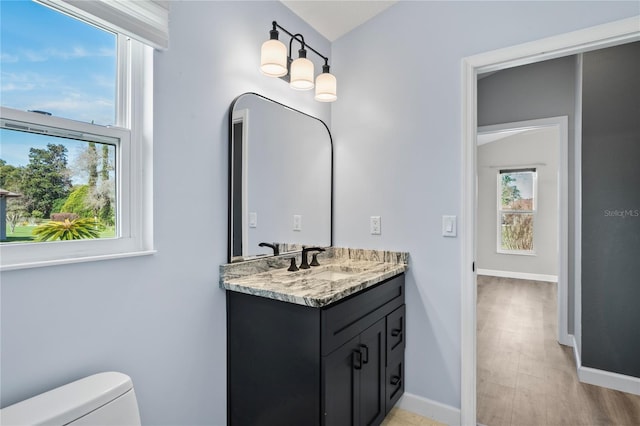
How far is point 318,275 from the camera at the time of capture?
6.20 feet

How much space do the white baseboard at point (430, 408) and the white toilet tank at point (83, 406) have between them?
5.29 ft

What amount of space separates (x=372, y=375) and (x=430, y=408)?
605mm

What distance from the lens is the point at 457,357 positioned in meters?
1.99

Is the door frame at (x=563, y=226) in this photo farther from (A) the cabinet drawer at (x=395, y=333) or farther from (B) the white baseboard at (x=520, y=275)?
(B) the white baseboard at (x=520, y=275)

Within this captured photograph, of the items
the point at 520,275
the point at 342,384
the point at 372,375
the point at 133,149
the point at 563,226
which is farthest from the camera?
the point at 520,275

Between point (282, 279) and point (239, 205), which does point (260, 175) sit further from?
point (282, 279)

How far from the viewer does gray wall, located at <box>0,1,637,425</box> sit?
45.8 inches

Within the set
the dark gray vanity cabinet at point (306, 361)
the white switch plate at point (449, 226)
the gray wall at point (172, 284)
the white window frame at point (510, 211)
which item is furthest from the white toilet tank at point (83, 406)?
the white window frame at point (510, 211)

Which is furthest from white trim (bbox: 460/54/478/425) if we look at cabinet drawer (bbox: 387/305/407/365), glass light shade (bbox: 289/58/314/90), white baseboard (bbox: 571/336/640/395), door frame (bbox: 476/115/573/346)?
door frame (bbox: 476/115/573/346)

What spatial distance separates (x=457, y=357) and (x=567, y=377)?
1.24 m

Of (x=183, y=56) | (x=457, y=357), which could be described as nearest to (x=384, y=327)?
(x=457, y=357)

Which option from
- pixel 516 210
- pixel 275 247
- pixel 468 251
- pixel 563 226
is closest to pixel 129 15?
pixel 275 247

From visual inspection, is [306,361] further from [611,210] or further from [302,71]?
[611,210]

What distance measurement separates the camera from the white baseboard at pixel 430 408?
78.1 inches
